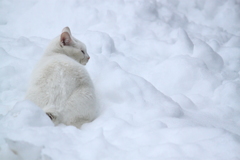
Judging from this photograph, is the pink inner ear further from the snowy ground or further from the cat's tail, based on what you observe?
the cat's tail

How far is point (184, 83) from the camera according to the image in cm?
380

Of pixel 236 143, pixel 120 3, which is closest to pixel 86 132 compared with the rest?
pixel 236 143

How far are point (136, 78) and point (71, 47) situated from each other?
0.91 metres

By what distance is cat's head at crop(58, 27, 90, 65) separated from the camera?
10.6ft

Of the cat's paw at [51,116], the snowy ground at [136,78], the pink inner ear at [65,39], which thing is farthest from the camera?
the pink inner ear at [65,39]

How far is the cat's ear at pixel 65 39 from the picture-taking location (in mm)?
3179

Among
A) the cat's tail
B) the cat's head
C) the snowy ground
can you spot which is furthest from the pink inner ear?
the cat's tail

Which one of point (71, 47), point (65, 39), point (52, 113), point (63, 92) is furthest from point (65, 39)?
point (52, 113)

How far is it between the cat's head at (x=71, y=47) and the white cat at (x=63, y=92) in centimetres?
39

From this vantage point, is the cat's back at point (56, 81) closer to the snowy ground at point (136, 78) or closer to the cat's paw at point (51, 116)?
the cat's paw at point (51, 116)

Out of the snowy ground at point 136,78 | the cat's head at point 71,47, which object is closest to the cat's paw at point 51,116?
the snowy ground at point 136,78

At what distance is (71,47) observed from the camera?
332cm

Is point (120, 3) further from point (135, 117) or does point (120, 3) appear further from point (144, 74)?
point (135, 117)

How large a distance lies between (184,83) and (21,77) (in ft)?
7.33
